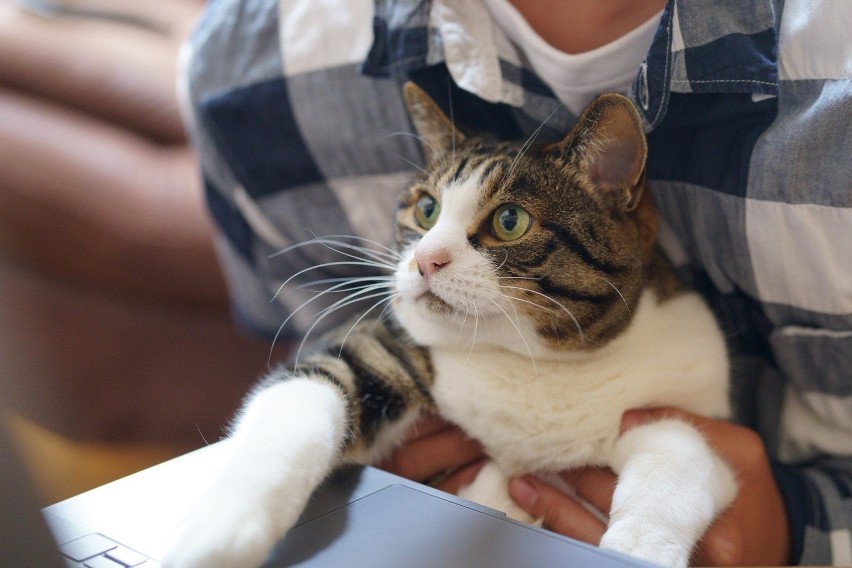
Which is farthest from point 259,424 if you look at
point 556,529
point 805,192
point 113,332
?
point 113,332

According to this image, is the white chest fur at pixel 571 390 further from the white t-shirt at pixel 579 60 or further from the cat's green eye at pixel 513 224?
the white t-shirt at pixel 579 60

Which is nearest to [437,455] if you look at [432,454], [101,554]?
[432,454]

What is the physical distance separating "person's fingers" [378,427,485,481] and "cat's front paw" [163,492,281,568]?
1.14ft

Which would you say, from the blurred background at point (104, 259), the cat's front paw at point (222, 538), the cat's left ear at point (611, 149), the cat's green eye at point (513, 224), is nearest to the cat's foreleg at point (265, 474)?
the cat's front paw at point (222, 538)

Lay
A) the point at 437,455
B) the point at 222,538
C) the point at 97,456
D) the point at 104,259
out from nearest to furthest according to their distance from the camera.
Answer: the point at 222,538, the point at 437,455, the point at 104,259, the point at 97,456

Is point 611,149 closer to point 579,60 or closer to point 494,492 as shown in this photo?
point 579,60

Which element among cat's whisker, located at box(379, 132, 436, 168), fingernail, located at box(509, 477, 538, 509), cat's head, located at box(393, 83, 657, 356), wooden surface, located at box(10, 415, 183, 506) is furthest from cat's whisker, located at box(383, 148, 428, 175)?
wooden surface, located at box(10, 415, 183, 506)

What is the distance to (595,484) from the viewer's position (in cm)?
83

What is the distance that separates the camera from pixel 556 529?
0.82 m

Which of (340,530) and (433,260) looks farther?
(433,260)

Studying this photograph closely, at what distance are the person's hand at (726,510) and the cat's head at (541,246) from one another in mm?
163

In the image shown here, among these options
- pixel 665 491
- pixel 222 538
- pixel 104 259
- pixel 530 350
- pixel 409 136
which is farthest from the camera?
pixel 104 259

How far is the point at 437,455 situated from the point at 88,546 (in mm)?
450

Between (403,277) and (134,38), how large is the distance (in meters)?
1.36
